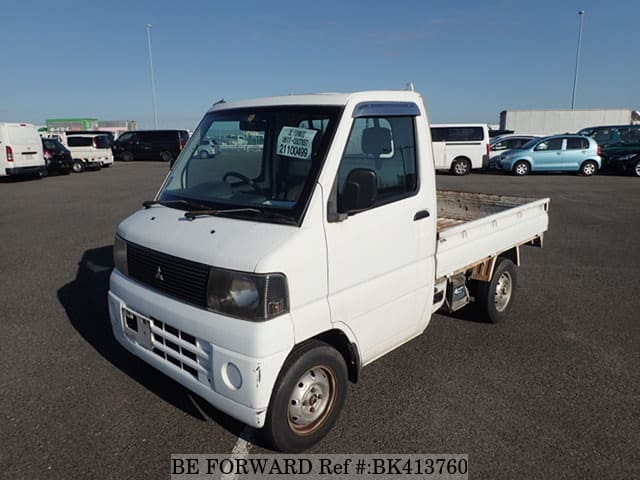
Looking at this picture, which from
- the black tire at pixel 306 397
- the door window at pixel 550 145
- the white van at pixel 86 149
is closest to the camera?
the black tire at pixel 306 397

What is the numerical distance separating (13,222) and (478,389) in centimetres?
1046

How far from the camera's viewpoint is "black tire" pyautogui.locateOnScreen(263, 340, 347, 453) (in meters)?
2.57

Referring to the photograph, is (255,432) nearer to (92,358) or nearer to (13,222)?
(92,358)

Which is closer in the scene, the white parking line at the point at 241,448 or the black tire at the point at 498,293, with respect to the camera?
the white parking line at the point at 241,448

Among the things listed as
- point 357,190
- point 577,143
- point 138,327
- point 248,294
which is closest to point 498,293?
point 357,190

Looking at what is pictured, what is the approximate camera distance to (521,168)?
19.5m

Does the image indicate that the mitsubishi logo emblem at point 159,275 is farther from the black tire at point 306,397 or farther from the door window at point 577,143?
the door window at point 577,143

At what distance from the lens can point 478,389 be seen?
3.53 m

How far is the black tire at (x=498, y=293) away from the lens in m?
4.45

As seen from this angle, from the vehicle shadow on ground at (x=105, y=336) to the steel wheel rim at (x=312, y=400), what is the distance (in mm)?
352

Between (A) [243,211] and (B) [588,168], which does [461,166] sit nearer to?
(B) [588,168]

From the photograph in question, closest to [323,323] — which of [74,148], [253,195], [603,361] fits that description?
[253,195]

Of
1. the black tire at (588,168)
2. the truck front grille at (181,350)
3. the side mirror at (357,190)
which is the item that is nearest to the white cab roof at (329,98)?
the side mirror at (357,190)

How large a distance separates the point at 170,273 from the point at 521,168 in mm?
19548
